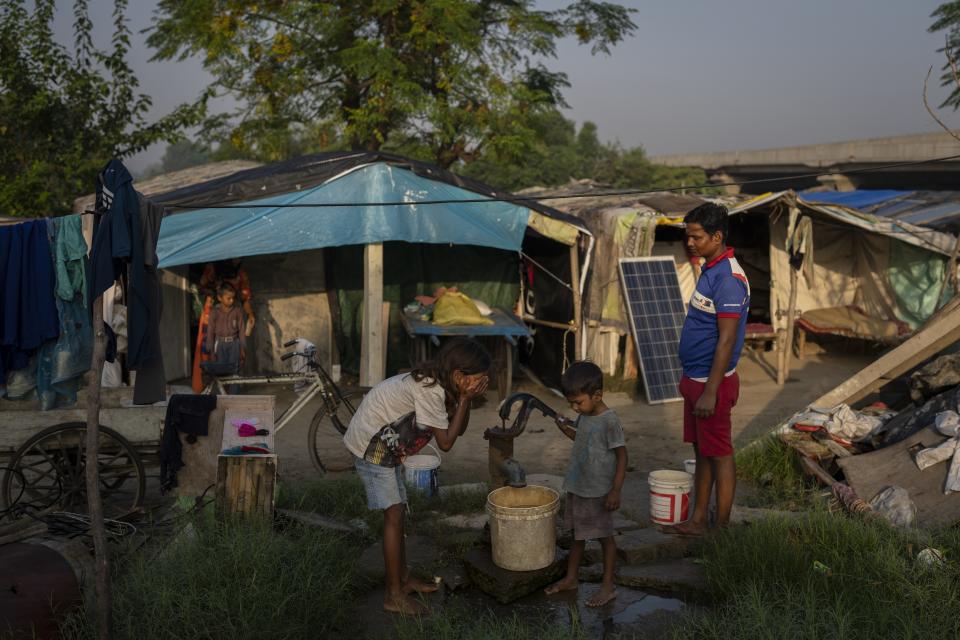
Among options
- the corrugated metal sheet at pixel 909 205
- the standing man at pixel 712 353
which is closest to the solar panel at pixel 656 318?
the corrugated metal sheet at pixel 909 205

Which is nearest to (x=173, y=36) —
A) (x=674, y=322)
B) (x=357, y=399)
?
(x=357, y=399)

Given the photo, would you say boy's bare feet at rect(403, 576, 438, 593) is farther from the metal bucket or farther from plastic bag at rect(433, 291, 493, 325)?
plastic bag at rect(433, 291, 493, 325)

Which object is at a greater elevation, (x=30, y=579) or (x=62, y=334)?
(x=62, y=334)

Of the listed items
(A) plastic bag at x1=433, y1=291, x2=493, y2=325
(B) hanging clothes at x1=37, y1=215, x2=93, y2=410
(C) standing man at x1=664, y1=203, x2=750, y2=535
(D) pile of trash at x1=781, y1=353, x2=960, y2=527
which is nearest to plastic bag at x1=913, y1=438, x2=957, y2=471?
(D) pile of trash at x1=781, y1=353, x2=960, y2=527

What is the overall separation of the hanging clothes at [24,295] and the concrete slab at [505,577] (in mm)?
3438

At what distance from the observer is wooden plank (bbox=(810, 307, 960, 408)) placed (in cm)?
626

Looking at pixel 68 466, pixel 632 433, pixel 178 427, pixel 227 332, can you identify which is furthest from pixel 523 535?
pixel 227 332

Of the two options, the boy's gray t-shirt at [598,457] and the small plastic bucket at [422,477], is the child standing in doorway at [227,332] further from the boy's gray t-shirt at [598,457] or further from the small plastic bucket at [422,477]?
the boy's gray t-shirt at [598,457]

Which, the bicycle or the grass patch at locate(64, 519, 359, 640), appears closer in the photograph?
the grass patch at locate(64, 519, 359, 640)

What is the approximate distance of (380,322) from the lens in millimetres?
8789

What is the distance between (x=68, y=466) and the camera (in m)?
5.47

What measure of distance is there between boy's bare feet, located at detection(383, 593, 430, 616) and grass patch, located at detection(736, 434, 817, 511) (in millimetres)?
2715

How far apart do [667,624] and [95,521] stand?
256cm

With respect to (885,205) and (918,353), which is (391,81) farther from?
(918,353)
